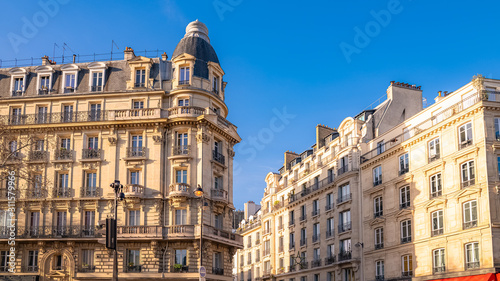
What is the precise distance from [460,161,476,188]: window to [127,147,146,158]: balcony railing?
66.7ft

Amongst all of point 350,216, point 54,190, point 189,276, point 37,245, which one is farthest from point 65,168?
point 350,216

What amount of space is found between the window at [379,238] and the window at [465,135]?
10457 mm

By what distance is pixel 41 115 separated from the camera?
41.2 metres

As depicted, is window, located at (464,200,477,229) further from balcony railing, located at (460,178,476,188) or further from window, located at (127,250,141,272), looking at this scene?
window, located at (127,250,141,272)

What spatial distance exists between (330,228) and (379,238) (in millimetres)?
7917

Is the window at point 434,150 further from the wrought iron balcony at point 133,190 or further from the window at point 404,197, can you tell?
the wrought iron balcony at point 133,190

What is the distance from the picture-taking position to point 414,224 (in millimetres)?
39781

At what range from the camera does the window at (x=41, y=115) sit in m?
41.0

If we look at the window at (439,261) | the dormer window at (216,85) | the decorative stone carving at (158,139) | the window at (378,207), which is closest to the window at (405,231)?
the window at (378,207)

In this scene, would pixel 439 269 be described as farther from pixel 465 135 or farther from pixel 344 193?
pixel 344 193

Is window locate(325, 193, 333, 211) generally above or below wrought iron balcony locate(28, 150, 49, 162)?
below

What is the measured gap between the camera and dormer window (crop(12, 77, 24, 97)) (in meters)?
42.7

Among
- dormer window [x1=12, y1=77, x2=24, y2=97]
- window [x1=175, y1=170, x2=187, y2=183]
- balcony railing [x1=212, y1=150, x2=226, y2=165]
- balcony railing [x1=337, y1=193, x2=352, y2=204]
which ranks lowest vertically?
balcony railing [x1=337, y1=193, x2=352, y2=204]

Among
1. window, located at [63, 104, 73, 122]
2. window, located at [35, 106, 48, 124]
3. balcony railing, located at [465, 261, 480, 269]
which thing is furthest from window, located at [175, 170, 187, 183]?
balcony railing, located at [465, 261, 480, 269]
